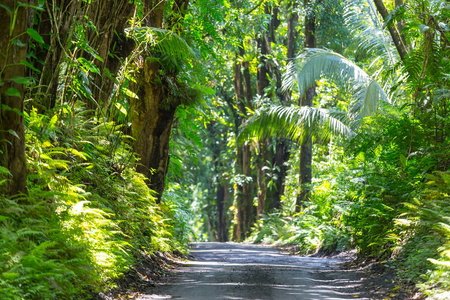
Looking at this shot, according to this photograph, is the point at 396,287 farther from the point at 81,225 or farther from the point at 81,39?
the point at 81,39

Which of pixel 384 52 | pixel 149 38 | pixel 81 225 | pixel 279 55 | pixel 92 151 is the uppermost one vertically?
pixel 279 55

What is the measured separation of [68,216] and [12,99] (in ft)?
4.29

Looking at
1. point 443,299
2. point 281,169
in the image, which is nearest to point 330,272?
point 443,299

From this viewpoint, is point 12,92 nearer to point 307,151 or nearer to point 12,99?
point 12,99

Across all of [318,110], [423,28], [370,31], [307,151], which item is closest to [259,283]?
[423,28]

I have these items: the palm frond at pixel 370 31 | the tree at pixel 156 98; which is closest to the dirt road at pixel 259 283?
the tree at pixel 156 98

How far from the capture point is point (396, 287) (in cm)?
629

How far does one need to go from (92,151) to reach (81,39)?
1602 mm

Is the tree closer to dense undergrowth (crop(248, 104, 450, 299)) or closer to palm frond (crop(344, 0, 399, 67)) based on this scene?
dense undergrowth (crop(248, 104, 450, 299))

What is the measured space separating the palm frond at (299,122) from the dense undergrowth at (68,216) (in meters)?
8.86

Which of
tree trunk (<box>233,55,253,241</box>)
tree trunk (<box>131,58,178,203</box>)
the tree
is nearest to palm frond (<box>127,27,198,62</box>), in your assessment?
the tree

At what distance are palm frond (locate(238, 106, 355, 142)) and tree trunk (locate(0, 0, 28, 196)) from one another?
1237 centimetres

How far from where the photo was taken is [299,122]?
16.5 meters

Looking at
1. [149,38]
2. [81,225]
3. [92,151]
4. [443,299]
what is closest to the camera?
[443,299]
